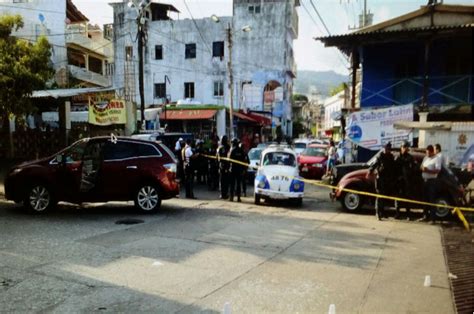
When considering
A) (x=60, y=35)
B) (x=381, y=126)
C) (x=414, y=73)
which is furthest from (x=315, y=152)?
(x=60, y=35)

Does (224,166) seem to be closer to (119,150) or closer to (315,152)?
(119,150)

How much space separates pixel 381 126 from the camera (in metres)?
16.2

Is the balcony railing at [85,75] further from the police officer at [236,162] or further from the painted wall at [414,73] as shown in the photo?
the police officer at [236,162]

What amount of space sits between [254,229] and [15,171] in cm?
585

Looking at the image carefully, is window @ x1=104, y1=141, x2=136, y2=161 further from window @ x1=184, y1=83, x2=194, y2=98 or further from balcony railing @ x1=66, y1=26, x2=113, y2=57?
window @ x1=184, y1=83, x2=194, y2=98

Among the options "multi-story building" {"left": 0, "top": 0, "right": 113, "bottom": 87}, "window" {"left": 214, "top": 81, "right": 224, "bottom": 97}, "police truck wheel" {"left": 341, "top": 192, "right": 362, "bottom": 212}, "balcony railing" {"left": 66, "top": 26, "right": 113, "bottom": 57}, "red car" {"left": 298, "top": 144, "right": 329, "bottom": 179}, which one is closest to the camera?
"police truck wheel" {"left": 341, "top": 192, "right": 362, "bottom": 212}

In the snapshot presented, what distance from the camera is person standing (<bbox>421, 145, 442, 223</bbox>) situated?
10.1m

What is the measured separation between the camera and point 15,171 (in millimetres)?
9922

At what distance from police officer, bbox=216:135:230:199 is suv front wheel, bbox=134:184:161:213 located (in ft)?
10.0

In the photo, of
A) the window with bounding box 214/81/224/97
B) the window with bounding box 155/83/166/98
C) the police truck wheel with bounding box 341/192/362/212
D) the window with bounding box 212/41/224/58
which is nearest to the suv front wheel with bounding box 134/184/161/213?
the police truck wheel with bounding box 341/192/362/212

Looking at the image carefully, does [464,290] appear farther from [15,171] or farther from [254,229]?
[15,171]

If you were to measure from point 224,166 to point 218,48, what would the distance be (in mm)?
32981

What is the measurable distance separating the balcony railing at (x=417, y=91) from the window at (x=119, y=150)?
13004mm

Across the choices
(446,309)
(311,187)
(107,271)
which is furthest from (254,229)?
(311,187)
